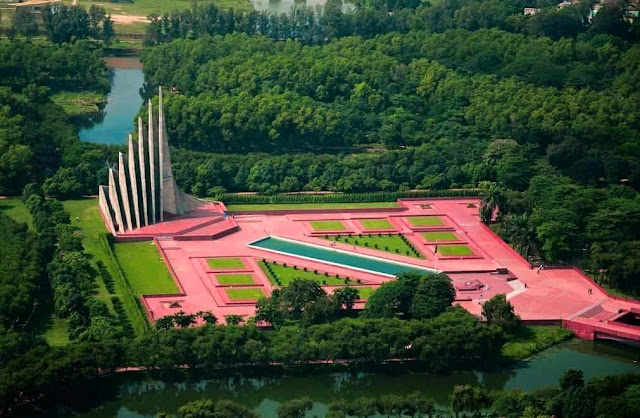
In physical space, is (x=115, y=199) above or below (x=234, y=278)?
above

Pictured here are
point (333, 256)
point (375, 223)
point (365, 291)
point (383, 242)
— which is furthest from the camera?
point (375, 223)

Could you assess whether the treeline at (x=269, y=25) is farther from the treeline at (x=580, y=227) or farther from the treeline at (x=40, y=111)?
the treeline at (x=580, y=227)

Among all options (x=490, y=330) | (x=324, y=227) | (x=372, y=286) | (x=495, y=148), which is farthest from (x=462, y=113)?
(x=490, y=330)

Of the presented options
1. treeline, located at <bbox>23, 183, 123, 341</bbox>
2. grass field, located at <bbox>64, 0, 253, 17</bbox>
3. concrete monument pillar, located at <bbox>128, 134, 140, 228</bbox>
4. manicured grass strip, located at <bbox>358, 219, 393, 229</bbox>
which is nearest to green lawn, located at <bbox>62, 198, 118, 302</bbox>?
treeline, located at <bbox>23, 183, 123, 341</bbox>

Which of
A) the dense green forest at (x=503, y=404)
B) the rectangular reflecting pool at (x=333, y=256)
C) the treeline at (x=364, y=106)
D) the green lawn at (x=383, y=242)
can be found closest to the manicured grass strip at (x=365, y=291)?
the rectangular reflecting pool at (x=333, y=256)

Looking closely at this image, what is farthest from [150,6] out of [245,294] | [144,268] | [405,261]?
[245,294]

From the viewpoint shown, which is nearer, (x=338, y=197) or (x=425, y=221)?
(x=425, y=221)

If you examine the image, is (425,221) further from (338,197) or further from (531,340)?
(531,340)

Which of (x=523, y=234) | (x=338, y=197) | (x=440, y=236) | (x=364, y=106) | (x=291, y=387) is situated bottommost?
(x=291, y=387)
